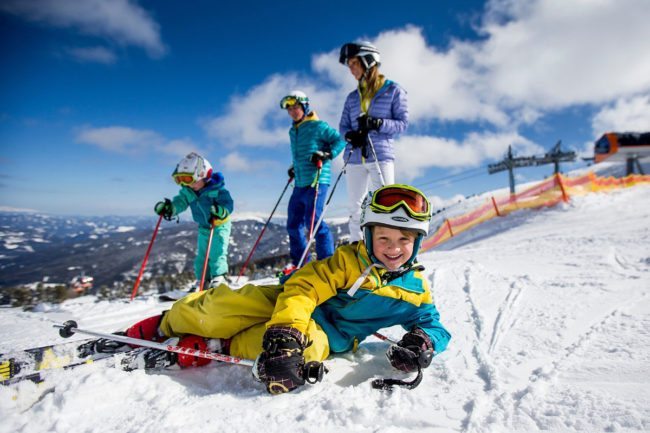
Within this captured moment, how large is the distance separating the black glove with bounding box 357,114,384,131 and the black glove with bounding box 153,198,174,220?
11.7 feet

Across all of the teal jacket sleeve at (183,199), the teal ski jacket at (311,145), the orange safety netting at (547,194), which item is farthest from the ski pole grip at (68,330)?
the orange safety netting at (547,194)

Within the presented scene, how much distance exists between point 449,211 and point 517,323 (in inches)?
2554

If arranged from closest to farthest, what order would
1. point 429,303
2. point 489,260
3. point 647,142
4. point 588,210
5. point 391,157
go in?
1. point 429,303
2. point 391,157
3. point 489,260
4. point 588,210
5. point 647,142

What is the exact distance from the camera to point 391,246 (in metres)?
2.34

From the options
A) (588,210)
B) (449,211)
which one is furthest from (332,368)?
(449,211)

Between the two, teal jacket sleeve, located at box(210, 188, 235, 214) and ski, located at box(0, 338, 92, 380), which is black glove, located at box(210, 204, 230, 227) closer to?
teal jacket sleeve, located at box(210, 188, 235, 214)

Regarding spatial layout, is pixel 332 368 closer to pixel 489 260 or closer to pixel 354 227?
pixel 354 227

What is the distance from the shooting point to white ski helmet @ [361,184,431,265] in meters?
2.31

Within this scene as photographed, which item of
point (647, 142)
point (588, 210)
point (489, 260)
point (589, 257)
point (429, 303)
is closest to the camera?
point (429, 303)

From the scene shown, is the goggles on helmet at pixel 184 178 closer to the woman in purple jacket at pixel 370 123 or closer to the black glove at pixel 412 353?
the woman in purple jacket at pixel 370 123

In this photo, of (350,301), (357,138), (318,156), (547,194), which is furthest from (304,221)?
(547,194)

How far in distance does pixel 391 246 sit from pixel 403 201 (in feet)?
1.09

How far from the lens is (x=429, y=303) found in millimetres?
2479

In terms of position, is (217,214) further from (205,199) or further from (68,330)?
(68,330)
